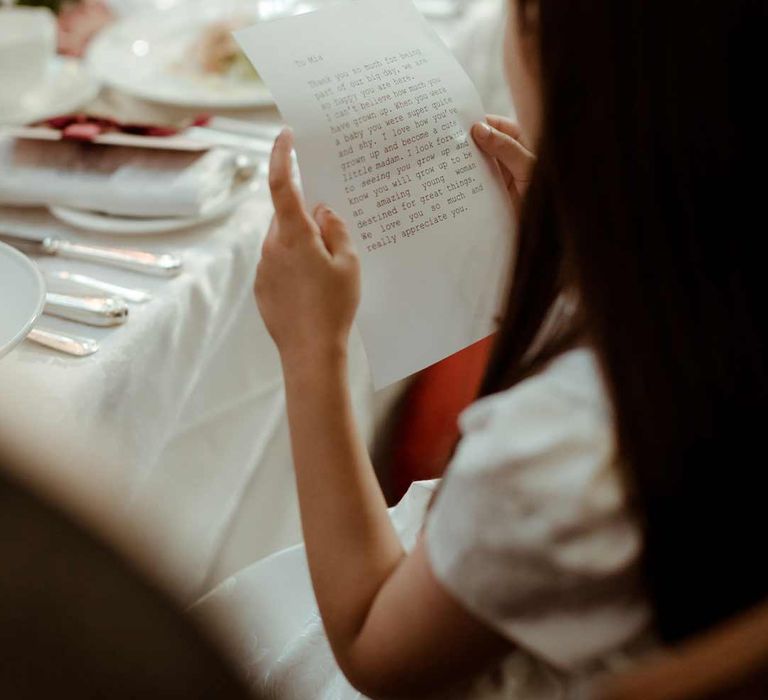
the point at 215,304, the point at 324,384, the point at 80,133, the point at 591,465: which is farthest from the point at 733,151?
the point at 80,133

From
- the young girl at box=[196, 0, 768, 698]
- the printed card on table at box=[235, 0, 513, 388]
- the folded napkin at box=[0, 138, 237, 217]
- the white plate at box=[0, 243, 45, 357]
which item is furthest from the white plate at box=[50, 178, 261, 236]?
the young girl at box=[196, 0, 768, 698]

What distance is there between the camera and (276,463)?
2.94ft

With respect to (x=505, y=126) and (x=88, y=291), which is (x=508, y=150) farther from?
(x=88, y=291)

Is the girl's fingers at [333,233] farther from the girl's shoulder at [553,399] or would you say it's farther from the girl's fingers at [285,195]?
the girl's shoulder at [553,399]

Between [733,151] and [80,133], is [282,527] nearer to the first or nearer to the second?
[80,133]

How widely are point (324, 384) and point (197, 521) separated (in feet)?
1.00

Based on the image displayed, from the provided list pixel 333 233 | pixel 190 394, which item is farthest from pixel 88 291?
pixel 333 233

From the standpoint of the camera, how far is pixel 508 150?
0.66 metres

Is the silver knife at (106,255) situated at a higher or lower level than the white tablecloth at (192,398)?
higher

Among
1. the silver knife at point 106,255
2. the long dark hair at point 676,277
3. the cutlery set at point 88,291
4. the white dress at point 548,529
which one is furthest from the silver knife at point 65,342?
the long dark hair at point 676,277

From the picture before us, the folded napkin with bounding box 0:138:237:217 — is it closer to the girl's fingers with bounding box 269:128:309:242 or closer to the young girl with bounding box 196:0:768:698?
the girl's fingers with bounding box 269:128:309:242

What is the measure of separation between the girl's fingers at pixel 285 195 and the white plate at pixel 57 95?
518 mm

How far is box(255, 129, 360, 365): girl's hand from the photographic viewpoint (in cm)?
56

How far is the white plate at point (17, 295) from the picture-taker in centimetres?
58
